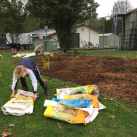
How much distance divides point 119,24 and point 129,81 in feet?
50.4

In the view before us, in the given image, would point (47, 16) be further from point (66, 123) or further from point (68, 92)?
point (66, 123)

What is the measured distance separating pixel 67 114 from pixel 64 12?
417 inches

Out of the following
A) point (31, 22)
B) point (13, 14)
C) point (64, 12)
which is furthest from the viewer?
point (31, 22)

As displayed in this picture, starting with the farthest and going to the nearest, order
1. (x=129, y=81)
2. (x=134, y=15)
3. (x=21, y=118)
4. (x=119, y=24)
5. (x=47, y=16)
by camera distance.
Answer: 1. (x=119, y=24)
2. (x=134, y=15)
3. (x=47, y=16)
4. (x=129, y=81)
5. (x=21, y=118)

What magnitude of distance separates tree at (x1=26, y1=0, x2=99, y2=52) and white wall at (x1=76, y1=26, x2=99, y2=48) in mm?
9185

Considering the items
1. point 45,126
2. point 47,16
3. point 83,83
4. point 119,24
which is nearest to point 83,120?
point 45,126

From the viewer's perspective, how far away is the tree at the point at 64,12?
11.6 m

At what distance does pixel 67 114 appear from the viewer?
2.59 metres

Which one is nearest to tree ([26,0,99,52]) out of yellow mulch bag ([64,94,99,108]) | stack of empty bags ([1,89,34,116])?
yellow mulch bag ([64,94,99,108])

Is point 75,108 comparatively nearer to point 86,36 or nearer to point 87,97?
point 87,97

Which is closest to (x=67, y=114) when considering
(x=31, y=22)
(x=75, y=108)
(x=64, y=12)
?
(x=75, y=108)

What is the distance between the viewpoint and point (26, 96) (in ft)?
10.8

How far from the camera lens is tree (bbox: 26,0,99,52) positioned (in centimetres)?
1159

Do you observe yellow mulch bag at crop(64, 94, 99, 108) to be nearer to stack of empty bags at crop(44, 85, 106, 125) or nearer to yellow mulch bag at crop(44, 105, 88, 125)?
stack of empty bags at crop(44, 85, 106, 125)
